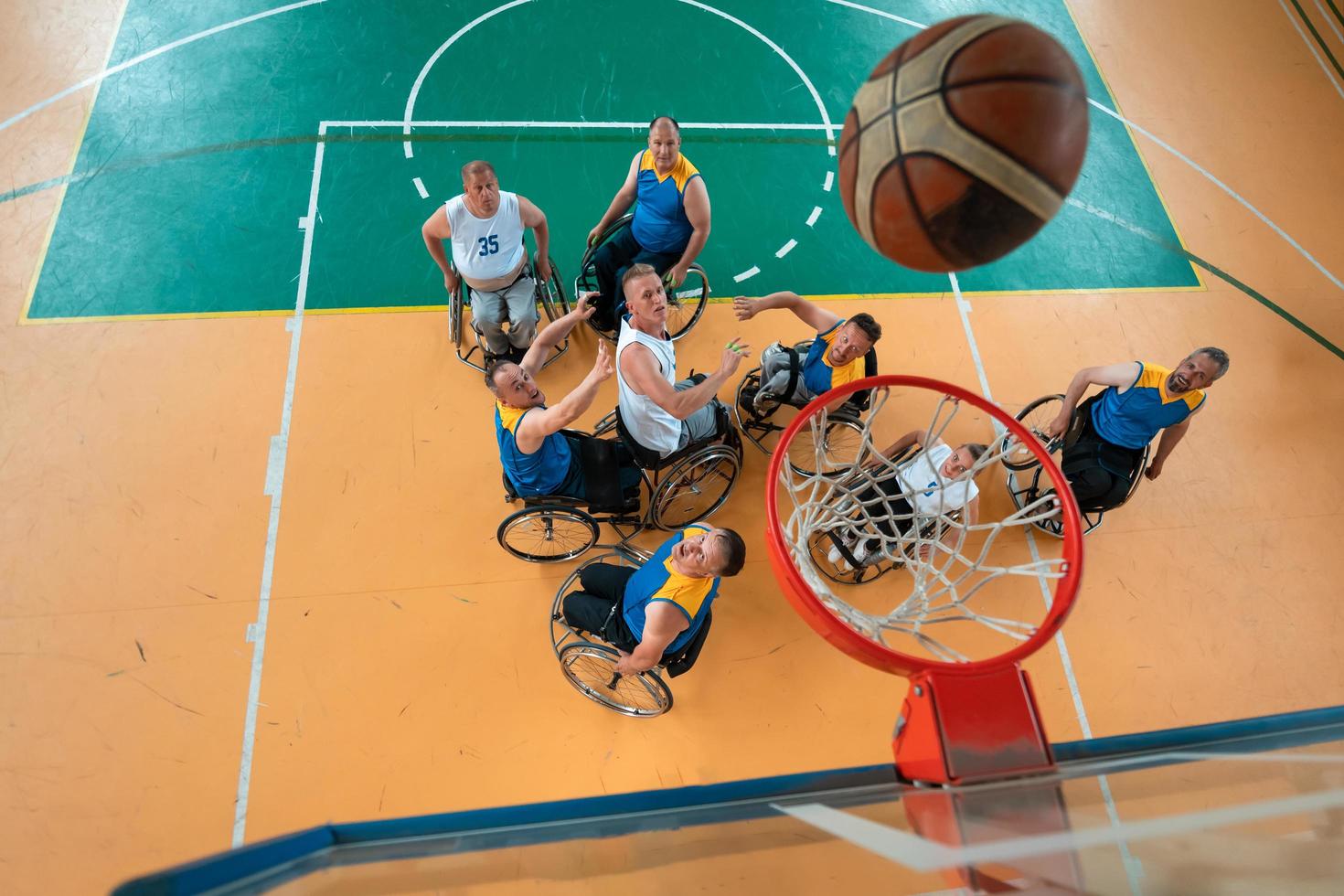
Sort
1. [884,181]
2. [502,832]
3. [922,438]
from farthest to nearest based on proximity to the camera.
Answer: [922,438] → [502,832] → [884,181]

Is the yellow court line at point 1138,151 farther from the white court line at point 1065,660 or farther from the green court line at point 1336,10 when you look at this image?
the green court line at point 1336,10

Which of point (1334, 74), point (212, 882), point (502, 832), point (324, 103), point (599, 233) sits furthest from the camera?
point (1334, 74)

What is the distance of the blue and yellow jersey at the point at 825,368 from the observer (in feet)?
Result: 15.1

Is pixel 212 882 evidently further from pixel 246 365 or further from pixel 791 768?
pixel 246 365

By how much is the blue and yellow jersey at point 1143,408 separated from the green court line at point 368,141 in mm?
3349

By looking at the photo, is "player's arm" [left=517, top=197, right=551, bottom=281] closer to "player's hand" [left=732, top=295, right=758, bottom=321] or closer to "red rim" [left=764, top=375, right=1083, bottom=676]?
"player's hand" [left=732, top=295, right=758, bottom=321]

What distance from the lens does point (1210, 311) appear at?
6164 mm

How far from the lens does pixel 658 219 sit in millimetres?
5004

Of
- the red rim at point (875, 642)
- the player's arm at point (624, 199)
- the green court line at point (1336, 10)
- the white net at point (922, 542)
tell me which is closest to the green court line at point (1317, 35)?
the green court line at point (1336, 10)

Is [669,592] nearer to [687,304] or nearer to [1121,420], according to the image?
[687,304]

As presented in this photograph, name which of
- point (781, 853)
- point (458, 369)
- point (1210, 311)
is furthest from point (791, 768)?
point (1210, 311)

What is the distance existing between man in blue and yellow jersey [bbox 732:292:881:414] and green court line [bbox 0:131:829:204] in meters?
2.48

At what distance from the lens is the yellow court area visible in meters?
4.10

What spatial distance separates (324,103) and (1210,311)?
290 inches
